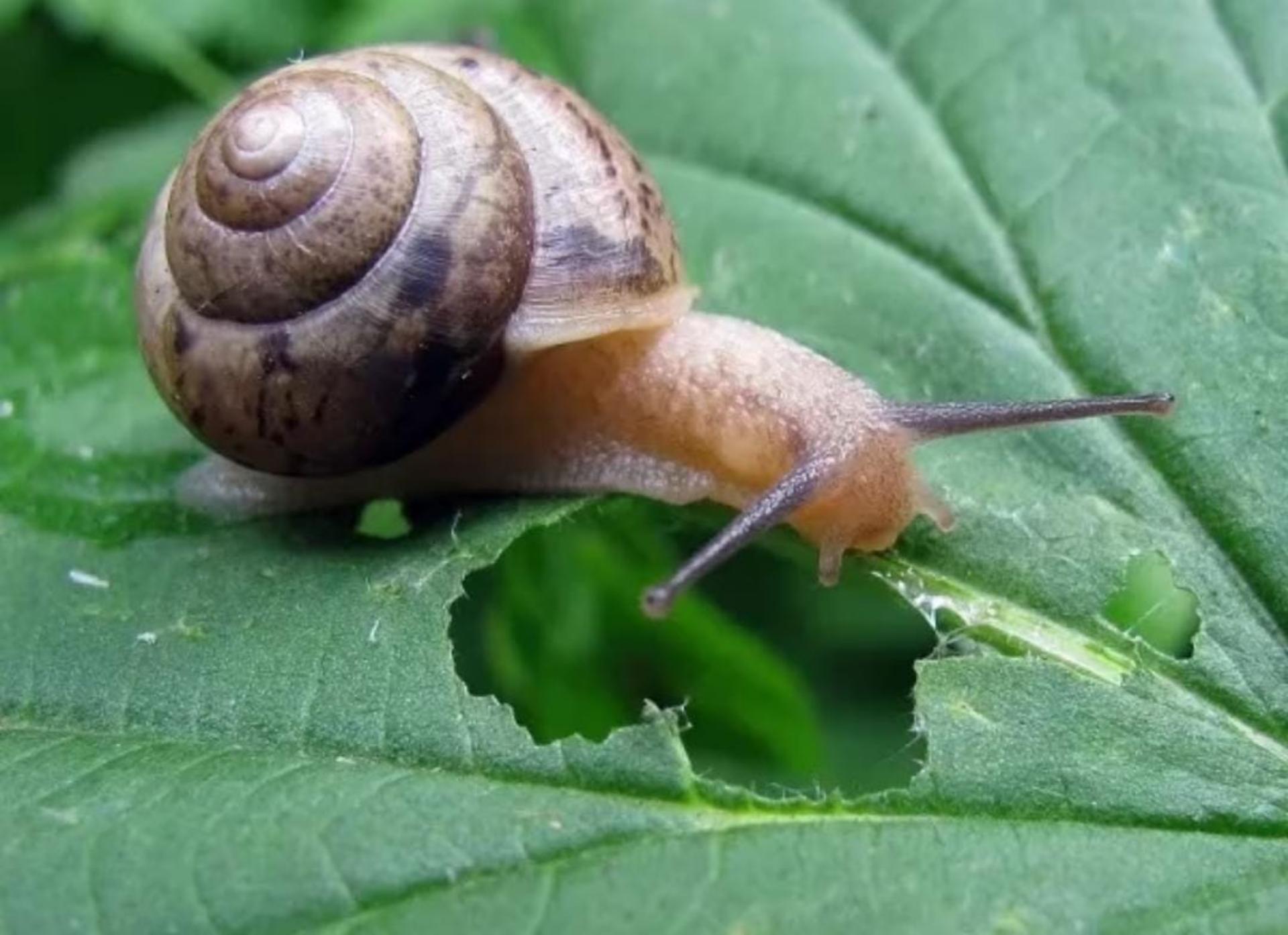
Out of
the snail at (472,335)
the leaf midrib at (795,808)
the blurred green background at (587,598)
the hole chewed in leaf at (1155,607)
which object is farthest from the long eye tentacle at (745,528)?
the hole chewed in leaf at (1155,607)

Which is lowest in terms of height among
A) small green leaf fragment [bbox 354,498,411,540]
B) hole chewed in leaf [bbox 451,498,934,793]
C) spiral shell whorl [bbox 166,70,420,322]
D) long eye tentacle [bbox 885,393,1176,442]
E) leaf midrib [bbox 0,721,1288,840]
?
hole chewed in leaf [bbox 451,498,934,793]

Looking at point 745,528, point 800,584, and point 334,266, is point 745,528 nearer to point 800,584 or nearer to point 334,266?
point 334,266

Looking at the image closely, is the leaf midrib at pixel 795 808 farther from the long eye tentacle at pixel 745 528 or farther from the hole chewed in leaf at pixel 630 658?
the hole chewed in leaf at pixel 630 658

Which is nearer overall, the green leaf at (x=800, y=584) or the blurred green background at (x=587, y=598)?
the green leaf at (x=800, y=584)

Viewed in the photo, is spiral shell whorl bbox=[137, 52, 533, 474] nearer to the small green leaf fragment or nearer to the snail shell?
the snail shell

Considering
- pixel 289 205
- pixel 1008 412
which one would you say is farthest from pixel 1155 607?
pixel 289 205

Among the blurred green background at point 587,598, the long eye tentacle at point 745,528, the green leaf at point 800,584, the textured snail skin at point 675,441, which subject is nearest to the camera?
the green leaf at point 800,584

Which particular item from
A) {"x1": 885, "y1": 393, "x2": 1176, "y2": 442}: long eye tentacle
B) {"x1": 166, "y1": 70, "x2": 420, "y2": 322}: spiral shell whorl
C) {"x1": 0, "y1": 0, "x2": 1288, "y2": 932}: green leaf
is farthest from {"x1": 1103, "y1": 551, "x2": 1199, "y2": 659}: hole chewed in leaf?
{"x1": 166, "y1": 70, "x2": 420, "y2": 322}: spiral shell whorl

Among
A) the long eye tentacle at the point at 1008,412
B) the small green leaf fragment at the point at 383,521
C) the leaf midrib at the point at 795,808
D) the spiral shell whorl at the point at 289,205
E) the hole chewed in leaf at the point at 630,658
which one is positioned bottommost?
the hole chewed in leaf at the point at 630,658
